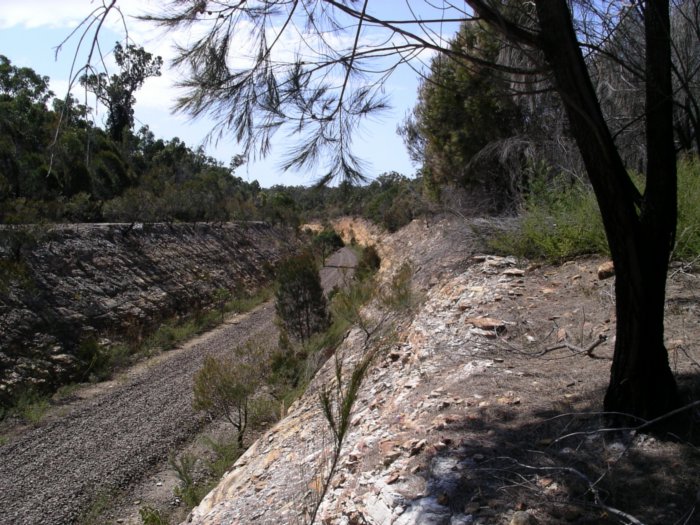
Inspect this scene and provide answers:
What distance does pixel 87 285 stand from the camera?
56.7 ft

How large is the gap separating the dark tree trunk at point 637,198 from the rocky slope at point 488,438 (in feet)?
1.31

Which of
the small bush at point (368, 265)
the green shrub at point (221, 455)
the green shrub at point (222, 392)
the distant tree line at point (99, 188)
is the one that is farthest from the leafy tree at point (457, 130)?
the green shrub at point (221, 455)

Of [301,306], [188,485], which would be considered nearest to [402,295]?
[188,485]

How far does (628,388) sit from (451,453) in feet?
4.09

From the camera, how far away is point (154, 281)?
68.5ft

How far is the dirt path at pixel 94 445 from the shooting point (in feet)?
27.8

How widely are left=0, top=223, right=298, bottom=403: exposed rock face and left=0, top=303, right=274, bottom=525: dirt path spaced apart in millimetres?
1662

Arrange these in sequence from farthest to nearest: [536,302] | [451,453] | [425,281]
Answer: [425,281]
[536,302]
[451,453]

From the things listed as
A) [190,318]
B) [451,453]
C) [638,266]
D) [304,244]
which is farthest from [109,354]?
[304,244]

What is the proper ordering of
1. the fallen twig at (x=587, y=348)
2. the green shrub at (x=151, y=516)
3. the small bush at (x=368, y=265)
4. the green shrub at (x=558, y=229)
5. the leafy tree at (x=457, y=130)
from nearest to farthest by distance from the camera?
1. the fallen twig at (x=587, y=348)
2. the green shrub at (x=151, y=516)
3. the green shrub at (x=558, y=229)
4. the leafy tree at (x=457, y=130)
5. the small bush at (x=368, y=265)

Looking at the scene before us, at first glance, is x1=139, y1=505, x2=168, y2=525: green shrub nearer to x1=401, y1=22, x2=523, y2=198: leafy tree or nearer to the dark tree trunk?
the dark tree trunk

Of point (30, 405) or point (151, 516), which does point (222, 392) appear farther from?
point (30, 405)

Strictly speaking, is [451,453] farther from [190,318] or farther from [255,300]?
[255,300]

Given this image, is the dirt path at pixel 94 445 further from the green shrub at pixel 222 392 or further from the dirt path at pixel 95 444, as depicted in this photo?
the green shrub at pixel 222 392
